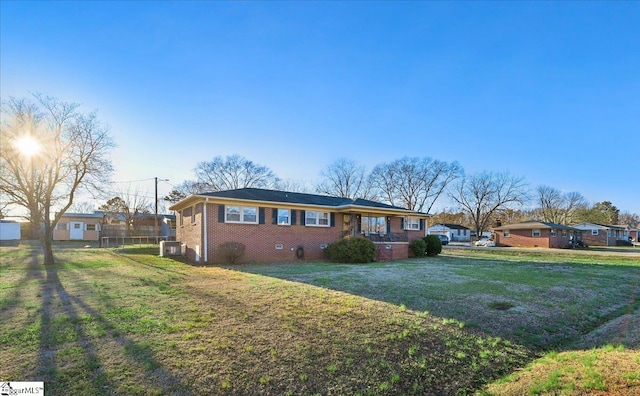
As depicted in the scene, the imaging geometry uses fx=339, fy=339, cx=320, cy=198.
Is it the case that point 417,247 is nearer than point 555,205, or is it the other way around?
point 417,247

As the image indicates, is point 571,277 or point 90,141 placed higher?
point 90,141

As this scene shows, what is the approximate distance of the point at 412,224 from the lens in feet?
81.0

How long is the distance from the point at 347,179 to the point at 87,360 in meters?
50.0

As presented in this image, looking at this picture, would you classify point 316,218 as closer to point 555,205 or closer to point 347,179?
point 347,179

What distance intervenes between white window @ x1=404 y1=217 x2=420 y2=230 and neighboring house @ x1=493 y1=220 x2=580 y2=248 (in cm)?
2253

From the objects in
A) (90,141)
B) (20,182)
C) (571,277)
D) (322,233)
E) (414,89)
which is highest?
(414,89)

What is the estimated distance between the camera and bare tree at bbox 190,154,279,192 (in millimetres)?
48281

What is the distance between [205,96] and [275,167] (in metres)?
35.2

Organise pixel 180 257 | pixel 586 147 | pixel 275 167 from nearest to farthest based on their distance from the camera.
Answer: pixel 180 257 → pixel 586 147 → pixel 275 167

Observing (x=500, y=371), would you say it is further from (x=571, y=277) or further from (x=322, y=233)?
(x=322, y=233)

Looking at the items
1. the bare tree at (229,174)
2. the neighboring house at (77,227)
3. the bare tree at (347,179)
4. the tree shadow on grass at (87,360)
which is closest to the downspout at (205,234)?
the tree shadow on grass at (87,360)

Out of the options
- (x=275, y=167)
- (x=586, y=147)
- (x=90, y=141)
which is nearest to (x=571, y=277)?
(x=586, y=147)

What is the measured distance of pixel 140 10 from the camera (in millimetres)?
10031

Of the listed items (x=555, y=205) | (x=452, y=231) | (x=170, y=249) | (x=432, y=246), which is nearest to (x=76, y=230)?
(x=170, y=249)
